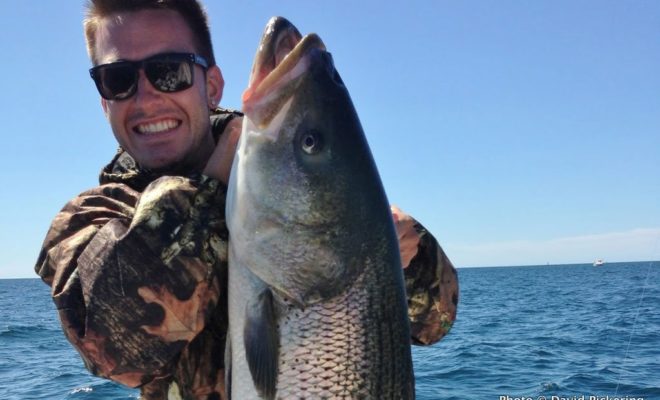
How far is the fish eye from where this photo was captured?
2.25m

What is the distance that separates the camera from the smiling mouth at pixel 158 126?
9.00 feet

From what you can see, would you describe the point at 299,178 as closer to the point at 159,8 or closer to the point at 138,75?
the point at 138,75

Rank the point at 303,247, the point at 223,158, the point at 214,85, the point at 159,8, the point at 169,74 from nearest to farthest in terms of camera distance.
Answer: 1. the point at 303,247
2. the point at 223,158
3. the point at 169,74
4. the point at 159,8
5. the point at 214,85

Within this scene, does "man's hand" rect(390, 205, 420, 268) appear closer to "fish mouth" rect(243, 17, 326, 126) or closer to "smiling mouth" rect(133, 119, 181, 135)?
"fish mouth" rect(243, 17, 326, 126)

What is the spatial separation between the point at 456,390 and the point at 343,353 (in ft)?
41.1

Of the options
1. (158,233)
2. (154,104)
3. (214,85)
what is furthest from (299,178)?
(214,85)

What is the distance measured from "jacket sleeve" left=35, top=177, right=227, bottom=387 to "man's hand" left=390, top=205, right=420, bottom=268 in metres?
0.93

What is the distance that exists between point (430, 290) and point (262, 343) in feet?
4.24

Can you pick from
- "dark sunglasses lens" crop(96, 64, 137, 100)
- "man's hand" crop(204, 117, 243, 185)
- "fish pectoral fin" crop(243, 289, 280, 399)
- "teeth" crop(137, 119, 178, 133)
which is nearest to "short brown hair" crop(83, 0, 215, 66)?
"dark sunglasses lens" crop(96, 64, 137, 100)

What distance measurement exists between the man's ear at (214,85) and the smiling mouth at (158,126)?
363 mm

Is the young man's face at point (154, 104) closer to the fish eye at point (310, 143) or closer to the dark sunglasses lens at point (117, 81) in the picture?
the dark sunglasses lens at point (117, 81)

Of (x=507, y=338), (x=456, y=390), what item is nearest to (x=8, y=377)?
(x=456, y=390)

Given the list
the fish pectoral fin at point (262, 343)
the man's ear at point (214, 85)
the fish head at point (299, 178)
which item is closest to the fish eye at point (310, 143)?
the fish head at point (299, 178)

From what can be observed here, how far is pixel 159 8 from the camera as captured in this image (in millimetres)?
2842
